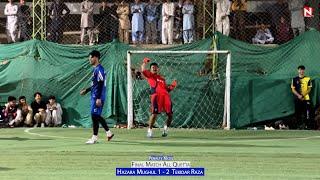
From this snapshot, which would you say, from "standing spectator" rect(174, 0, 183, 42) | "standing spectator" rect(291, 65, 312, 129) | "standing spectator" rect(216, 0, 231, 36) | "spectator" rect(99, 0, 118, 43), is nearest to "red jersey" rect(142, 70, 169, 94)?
"standing spectator" rect(291, 65, 312, 129)

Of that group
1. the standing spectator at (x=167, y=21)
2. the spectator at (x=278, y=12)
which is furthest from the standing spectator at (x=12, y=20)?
the spectator at (x=278, y=12)

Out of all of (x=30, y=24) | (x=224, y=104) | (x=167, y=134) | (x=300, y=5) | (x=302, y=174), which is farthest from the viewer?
(x=30, y=24)

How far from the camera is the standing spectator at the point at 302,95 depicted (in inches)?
970

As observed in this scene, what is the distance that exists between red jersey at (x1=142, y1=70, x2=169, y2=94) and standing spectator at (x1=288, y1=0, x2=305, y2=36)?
7.78 meters

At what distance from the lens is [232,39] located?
26.0 meters

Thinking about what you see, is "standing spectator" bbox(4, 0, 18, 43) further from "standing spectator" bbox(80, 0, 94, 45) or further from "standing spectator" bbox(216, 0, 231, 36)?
"standing spectator" bbox(216, 0, 231, 36)

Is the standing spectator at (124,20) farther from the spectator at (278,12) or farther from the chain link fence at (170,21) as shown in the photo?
the spectator at (278,12)

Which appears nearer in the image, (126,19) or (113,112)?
(113,112)

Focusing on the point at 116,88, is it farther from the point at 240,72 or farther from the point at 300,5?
the point at 300,5

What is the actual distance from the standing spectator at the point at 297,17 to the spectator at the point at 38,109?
30.4 feet

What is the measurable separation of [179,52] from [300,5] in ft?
16.8

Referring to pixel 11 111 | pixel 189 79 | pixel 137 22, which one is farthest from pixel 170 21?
pixel 11 111

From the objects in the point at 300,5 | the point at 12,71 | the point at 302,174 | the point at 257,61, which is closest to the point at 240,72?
the point at 257,61

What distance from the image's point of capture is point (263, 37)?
2822cm
